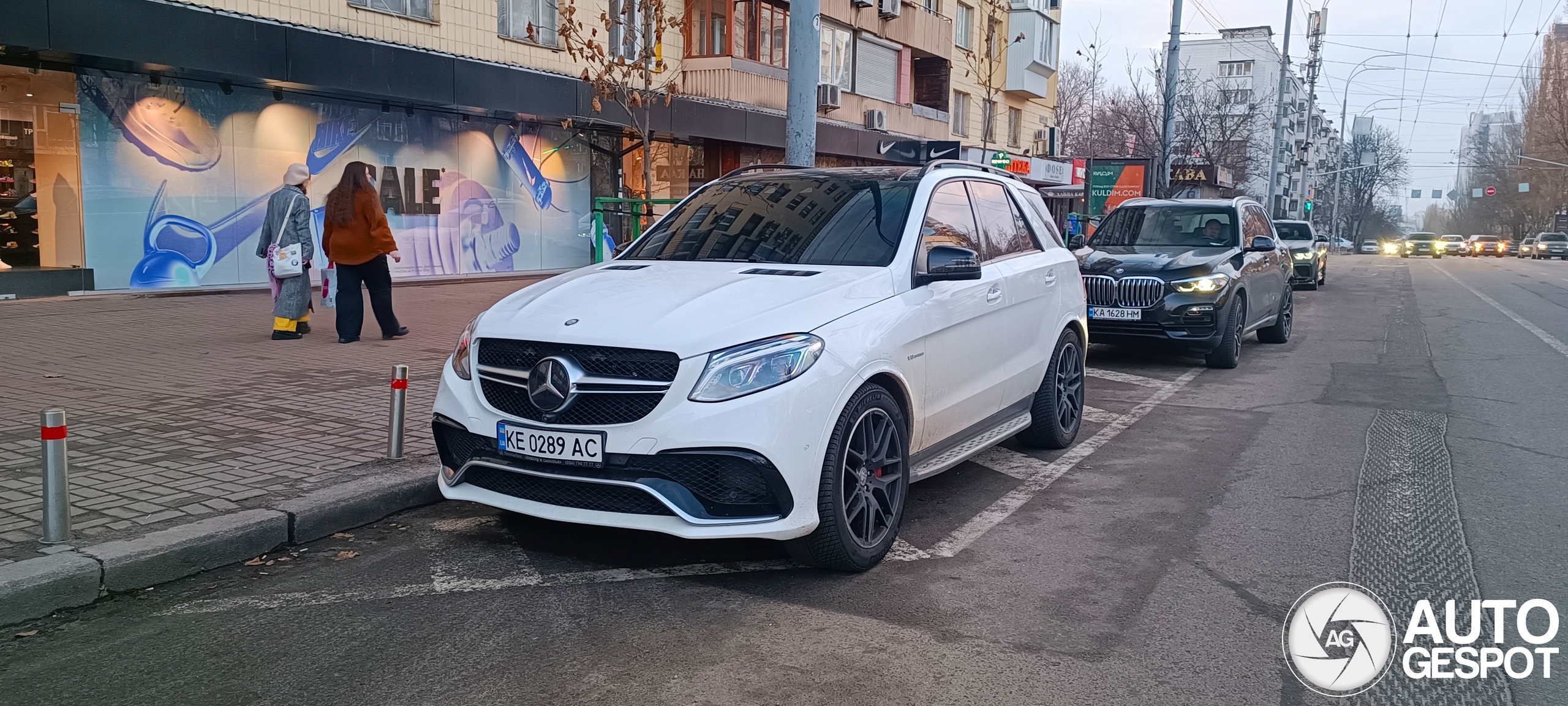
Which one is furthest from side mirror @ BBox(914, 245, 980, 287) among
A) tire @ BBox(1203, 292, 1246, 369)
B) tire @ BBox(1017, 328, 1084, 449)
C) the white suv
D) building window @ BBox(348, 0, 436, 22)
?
building window @ BBox(348, 0, 436, 22)

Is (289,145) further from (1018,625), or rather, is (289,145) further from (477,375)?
(1018,625)

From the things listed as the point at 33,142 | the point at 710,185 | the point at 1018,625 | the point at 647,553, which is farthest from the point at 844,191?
the point at 33,142

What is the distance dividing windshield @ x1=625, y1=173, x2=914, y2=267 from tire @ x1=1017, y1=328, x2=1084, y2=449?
180 centimetres

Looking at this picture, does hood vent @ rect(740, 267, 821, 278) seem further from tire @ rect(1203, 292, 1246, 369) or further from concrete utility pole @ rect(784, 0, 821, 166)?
tire @ rect(1203, 292, 1246, 369)

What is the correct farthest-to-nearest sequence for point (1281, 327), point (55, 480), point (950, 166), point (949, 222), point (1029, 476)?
point (1281, 327) → point (1029, 476) → point (950, 166) → point (949, 222) → point (55, 480)

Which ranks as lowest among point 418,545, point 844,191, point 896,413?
point 418,545

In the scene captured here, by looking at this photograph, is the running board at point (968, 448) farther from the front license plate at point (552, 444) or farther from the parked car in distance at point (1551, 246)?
the parked car in distance at point (1551, 246)

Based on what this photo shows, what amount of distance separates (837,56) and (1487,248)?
6228 centimetres

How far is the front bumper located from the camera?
159 inches

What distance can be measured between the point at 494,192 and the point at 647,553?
1631 centimetres

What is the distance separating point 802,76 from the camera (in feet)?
33.3

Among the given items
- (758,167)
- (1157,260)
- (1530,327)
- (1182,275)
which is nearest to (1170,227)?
(1157,260)

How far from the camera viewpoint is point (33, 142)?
13.5 m

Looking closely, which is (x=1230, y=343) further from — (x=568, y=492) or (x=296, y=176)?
(x=296, y=176)
